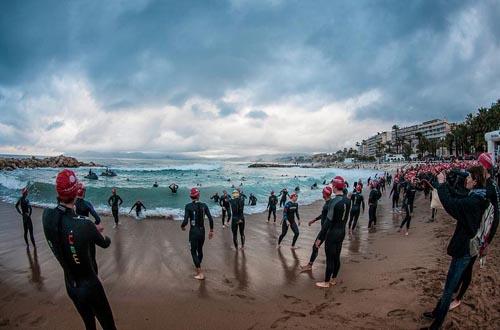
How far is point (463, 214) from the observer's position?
322cm

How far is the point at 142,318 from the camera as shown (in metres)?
4.77

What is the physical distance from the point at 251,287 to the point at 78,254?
4163mm

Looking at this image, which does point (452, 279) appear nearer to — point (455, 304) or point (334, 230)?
point (455, 304)

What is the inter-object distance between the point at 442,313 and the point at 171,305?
437 cm

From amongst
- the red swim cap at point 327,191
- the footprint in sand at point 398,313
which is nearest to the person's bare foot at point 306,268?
the red swim cap at point 327,191

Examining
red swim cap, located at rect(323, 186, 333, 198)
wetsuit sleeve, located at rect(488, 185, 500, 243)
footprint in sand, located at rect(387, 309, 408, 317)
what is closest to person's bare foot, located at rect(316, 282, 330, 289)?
footprint in sand, located at rect(387, 309, 408, 317)

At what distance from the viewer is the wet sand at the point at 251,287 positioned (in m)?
4.45

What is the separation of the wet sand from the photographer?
0.90m

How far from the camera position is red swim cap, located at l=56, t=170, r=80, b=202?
284 cm

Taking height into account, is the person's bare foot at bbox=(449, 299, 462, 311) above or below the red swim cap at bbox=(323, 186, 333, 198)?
below

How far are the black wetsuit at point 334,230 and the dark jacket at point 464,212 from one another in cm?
239

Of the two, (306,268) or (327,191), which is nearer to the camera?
(306,268)

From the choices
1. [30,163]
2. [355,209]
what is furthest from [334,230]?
[30,163]

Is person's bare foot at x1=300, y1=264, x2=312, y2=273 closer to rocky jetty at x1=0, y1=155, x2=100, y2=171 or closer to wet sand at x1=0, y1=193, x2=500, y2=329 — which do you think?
wet sand at x1=0, y1=193, x2=500, y2=329
